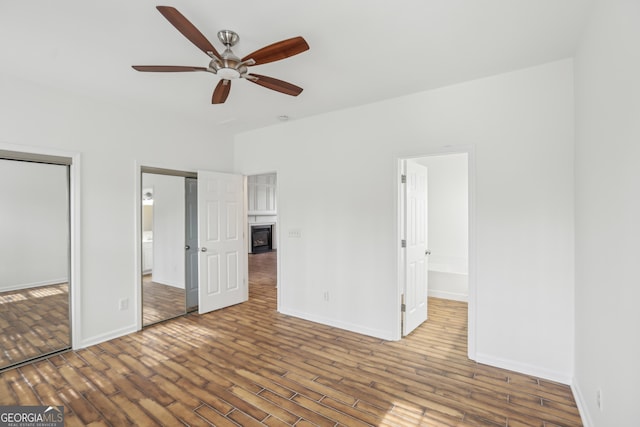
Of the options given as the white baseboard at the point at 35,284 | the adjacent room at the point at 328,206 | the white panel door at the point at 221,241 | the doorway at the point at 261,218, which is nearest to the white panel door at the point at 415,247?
the adjacent room at the point at 328,206

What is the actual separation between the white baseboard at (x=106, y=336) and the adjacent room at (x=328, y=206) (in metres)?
0.02

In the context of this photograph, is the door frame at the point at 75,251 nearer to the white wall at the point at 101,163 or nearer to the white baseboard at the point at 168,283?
the white wall at the point at 101,163

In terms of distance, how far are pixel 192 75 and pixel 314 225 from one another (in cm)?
217

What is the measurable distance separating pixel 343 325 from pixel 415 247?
1304 mm

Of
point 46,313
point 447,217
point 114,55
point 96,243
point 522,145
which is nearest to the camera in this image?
Answer: point 114,55

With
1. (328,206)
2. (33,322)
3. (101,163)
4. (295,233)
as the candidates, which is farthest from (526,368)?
(33,322)

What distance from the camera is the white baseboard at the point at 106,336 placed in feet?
10.4

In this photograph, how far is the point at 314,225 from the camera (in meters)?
3.98

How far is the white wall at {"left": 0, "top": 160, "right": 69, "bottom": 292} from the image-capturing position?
126 inches

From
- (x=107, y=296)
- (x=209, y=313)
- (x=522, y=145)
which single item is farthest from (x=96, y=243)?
(x=522, y=145)

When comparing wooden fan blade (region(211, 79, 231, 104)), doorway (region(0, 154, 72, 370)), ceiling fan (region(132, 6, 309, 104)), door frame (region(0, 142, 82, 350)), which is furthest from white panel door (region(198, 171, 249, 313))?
ceiling fan (region(132, 6, 309, 104))

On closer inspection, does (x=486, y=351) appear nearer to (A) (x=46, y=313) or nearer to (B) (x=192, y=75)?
(B) (x=192, y=75)

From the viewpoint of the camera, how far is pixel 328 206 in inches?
152

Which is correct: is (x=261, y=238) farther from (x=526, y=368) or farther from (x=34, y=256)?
(x=526, y=368)
